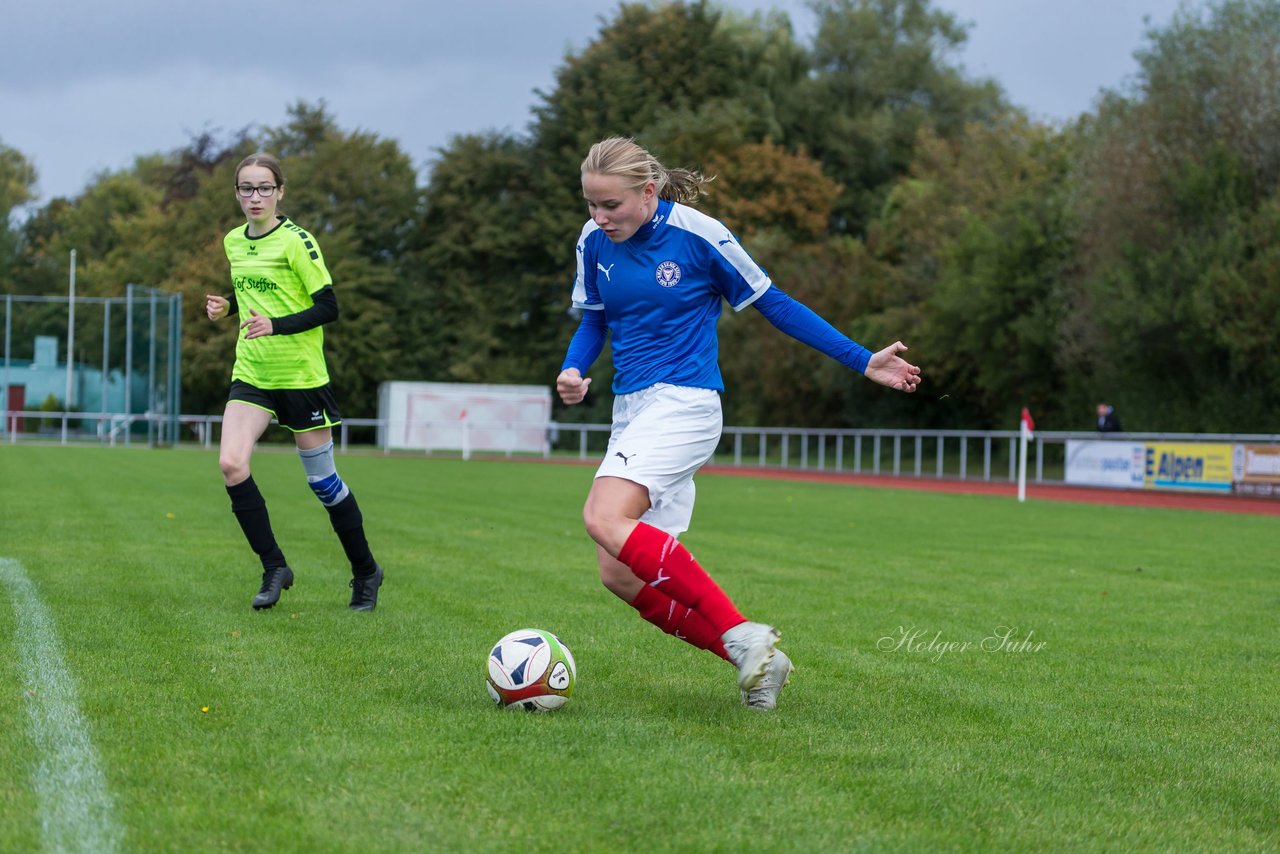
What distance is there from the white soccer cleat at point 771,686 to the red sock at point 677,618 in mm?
174

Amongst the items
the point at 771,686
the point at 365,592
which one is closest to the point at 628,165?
the point at 771,686

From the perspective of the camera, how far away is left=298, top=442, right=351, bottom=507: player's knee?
23.9ft

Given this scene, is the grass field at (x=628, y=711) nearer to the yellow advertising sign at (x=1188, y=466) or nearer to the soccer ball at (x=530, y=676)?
the soccer ball at (x=530, y=676)

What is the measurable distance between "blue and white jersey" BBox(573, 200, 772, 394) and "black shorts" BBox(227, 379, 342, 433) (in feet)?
8.12

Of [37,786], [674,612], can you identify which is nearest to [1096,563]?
[674,612]

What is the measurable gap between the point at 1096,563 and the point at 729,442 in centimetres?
3314

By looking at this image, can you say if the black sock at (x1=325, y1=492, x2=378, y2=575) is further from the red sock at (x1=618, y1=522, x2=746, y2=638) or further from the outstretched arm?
the outstretched arm

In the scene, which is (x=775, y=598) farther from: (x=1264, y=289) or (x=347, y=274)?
(x=347, y=274)

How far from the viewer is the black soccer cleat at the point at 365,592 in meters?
7.25

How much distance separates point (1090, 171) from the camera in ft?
109

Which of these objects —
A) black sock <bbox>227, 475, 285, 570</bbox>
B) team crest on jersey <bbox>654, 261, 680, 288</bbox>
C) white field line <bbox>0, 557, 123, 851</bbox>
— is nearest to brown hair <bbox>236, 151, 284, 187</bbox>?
black sock <bbox>227, 475, 285, 570</bbox>

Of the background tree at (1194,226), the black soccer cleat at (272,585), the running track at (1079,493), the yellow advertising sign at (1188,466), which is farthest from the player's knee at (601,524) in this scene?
the background tree at (1194,226)

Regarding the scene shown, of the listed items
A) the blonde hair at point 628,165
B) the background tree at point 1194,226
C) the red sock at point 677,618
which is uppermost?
the background tree at point 1194,226

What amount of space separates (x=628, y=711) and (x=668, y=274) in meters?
1.55
